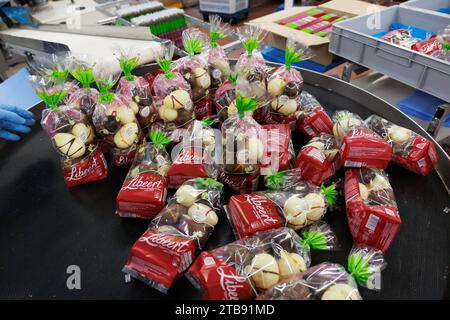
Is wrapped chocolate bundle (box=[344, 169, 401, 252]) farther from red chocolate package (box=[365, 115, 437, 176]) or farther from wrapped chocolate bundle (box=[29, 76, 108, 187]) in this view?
wrapped chocolate bundle (box=[29, 76, 108, 187])

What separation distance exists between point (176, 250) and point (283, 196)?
355 millimetres

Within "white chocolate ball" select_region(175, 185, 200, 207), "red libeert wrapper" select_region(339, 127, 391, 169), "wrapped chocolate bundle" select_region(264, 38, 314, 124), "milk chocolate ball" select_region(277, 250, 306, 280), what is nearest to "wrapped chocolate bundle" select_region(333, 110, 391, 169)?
"red libeert wrapper" select_region(339, 127, 391, 169)

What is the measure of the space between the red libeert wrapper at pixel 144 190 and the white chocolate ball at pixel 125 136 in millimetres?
90

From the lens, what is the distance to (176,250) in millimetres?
795

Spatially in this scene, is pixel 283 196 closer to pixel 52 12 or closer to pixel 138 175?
pixel 138 175

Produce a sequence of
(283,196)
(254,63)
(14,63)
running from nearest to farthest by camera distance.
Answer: (283,196)
(254,63)
(14,63)

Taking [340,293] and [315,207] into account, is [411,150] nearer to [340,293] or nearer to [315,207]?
[315,207]

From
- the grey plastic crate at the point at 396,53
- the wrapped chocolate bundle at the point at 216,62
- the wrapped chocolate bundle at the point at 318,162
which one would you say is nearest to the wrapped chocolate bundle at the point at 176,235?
the wrapped chocolate bundle at the point at 318,162

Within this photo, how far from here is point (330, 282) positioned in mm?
727

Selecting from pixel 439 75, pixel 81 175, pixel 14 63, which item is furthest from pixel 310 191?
pixel 14 63

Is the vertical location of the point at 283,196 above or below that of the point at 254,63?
below

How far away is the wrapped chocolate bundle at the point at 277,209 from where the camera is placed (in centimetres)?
87

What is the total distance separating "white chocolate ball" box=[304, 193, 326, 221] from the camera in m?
0.91

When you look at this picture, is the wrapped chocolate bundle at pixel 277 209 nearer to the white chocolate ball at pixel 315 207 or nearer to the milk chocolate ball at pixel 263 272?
the white chocolate ball at pixel 315 207
